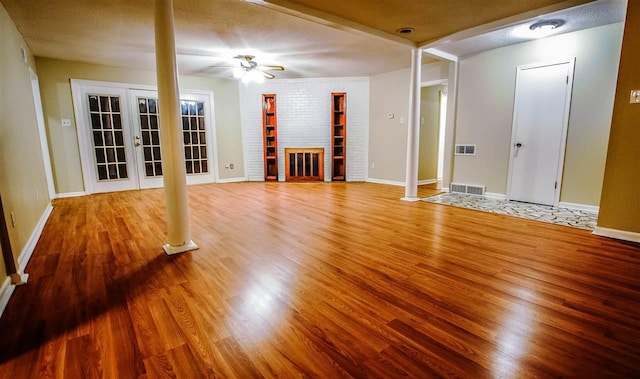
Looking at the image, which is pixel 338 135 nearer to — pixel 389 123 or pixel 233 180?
pixel 389 123

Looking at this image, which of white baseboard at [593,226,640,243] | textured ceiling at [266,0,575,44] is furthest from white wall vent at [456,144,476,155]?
white baseboard at [593,226,640,243]

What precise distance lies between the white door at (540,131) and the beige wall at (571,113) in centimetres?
9

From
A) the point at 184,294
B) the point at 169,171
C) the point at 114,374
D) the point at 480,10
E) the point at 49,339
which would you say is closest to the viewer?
the point at 114,374

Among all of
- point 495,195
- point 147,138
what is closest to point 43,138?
point 147,138

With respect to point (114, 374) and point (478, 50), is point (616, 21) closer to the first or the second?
point (478, 50)

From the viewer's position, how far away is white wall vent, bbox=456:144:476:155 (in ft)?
17.6

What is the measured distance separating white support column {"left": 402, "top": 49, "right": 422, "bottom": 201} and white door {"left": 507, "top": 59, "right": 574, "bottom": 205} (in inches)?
58.8

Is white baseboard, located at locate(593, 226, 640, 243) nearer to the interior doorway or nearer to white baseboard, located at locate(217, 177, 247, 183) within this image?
the interior doorway

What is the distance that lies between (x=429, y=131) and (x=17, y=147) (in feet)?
22.2

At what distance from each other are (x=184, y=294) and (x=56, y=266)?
1.39 m

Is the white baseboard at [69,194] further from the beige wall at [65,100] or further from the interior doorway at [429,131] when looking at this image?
the interior doorway at [429,131]

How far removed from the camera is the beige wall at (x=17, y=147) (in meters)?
2.49

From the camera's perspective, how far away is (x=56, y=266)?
8.33 ft

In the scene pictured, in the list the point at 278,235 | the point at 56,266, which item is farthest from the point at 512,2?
the point at 56,266
